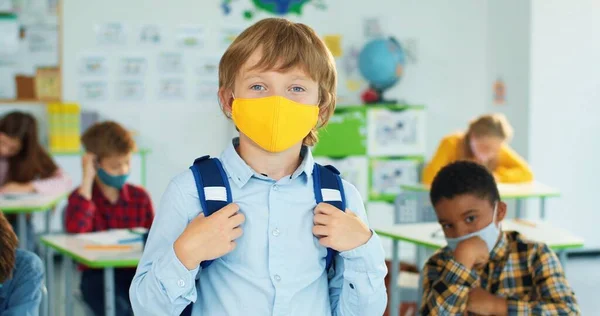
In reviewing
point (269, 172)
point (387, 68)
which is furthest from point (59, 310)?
point (269, 172)

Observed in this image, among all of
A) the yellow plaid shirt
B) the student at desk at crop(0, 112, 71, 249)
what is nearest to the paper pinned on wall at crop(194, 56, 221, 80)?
the student at desk at crop(0, 112, 71, 249)

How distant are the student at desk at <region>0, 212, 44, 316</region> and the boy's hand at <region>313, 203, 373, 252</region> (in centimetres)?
108

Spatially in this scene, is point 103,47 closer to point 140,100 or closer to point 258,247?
point 140,100

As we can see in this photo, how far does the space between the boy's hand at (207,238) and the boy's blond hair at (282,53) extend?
0.83ft

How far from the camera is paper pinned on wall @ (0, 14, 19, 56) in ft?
21.3

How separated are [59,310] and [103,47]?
2.56 meters

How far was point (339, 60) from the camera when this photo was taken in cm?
698

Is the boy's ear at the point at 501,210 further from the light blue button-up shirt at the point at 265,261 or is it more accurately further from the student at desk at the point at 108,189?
the student at desk at the point at 108,189

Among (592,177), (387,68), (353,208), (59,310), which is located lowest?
(59,310)

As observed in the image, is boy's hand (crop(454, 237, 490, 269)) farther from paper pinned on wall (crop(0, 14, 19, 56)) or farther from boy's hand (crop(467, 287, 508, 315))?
paper pinned on wall (crop(0, 14, 19, 56))

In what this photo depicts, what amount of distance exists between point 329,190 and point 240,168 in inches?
6.7

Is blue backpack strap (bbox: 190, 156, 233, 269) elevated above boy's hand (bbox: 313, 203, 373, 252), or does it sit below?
above

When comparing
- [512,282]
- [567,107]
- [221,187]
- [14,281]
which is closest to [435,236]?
[512,282]

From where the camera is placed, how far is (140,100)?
6.77 metres
